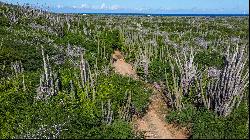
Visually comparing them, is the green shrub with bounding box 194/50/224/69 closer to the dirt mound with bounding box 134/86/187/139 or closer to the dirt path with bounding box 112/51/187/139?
the dirt path with bounding box 112/51/187/139

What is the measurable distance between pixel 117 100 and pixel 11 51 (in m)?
13.1

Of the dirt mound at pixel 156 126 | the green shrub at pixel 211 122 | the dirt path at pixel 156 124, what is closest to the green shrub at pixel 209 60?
the dirt path at pixel 156 124

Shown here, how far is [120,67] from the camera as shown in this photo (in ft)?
114

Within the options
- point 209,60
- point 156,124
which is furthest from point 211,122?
point 209,60

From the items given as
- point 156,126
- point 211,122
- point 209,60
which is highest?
point 209,60

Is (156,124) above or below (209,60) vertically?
below

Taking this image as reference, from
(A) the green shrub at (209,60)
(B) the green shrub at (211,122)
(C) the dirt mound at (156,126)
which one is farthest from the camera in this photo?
(A) the green shrub at (209,60)

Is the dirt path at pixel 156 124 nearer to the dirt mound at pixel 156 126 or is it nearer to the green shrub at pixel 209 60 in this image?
the dirt mound at pixel 156 126

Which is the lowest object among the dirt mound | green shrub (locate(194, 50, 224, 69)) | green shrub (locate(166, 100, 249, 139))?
the dirt mound

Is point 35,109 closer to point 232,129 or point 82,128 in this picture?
point 82,128

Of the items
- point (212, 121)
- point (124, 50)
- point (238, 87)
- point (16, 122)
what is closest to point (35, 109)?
point (16, 122)

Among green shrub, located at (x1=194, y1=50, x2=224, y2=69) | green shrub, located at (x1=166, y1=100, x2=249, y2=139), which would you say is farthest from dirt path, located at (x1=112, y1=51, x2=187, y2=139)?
green shrub, located at (x1=194, y1=50, x2=224, y2=69)

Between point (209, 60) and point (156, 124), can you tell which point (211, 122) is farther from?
point (209, 60)

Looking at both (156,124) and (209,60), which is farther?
(209,60)
